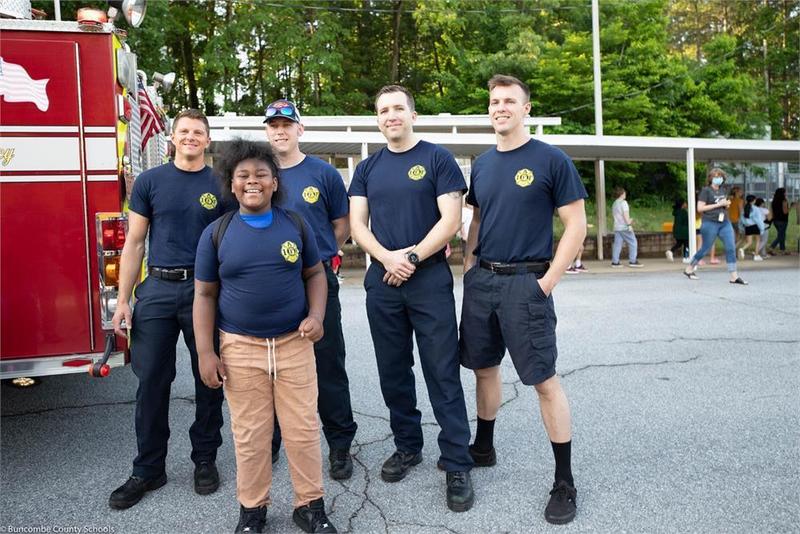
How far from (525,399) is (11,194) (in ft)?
11.9

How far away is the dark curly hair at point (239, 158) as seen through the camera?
300 cm

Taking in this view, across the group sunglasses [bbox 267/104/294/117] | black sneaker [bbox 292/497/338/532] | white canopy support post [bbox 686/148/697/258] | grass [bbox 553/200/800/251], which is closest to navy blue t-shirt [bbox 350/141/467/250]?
sunglasses [bbox 267/104/294/117]

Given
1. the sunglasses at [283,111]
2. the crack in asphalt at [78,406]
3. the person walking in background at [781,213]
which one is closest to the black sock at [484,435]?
the sunglasses at [283,111]

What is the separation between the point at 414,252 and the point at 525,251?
56 cm

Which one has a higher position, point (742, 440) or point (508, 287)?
point (508, 287)

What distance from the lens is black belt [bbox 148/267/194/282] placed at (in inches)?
138

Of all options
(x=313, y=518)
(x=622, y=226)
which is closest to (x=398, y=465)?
(x=313, y=518)

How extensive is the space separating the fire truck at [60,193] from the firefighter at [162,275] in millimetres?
340

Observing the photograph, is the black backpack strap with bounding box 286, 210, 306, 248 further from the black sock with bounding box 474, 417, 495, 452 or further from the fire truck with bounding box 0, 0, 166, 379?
the black sock with bounding box 474, 417, 495, 452

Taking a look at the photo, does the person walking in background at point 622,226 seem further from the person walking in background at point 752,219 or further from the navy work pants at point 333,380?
the navy work pants at point 333,380

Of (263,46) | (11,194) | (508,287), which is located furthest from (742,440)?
(263,46)

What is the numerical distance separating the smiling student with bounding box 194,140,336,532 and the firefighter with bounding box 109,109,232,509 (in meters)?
0.54

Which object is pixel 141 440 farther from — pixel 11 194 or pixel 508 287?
pixel 508 287

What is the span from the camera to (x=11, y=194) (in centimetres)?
371
